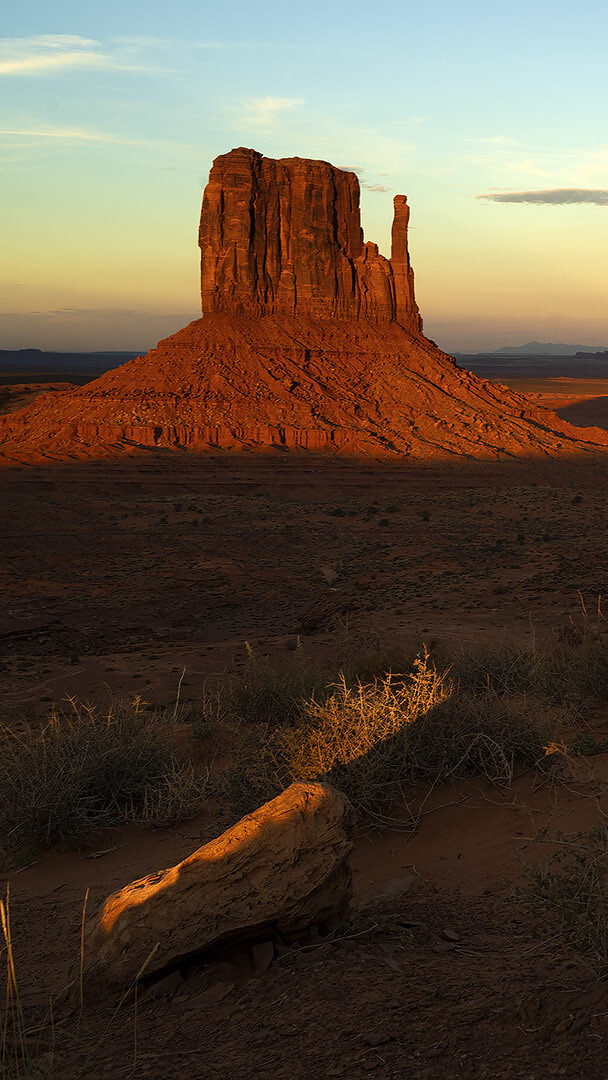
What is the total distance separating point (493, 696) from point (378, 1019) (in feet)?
13.3

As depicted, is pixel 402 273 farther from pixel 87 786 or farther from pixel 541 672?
pixel 87 786

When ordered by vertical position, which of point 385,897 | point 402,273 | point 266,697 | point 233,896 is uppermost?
point 402,273

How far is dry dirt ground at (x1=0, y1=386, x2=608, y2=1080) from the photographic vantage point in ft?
9.69

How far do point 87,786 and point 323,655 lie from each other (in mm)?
7758

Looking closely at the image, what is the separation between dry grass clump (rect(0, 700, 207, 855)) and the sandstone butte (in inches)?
1641

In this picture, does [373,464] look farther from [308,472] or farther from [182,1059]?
[182,1059]

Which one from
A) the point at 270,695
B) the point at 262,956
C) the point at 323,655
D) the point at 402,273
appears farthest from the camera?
the point at 402,273

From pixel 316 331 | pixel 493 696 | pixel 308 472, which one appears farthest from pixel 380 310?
pixel 493 696

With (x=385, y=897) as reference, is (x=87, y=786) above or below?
below

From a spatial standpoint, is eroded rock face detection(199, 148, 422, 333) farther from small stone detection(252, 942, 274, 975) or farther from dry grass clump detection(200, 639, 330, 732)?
small stone detection(252, 942, 274, 975)

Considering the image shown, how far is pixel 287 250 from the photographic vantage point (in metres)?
63.8

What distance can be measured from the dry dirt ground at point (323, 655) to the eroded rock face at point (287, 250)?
24.1 metres

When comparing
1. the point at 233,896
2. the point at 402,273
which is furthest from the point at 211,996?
the point at 402,273

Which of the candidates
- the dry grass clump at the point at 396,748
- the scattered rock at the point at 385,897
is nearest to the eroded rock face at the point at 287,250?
the dry grass clump at the point at 396,748
